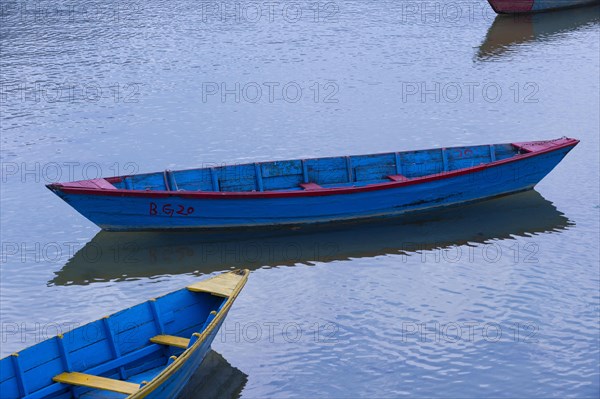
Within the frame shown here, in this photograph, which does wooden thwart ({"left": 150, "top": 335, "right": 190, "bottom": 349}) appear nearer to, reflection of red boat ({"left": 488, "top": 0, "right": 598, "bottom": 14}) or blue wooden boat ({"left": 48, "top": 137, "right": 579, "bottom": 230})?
blue wooden boat ({"left": 48, "top": 137, "right": 579, "bottom": 230})

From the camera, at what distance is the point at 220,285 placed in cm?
1628

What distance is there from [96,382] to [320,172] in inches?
391

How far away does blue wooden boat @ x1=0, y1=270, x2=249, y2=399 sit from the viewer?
1413cm

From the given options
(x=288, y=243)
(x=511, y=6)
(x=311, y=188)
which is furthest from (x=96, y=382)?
(x=511, y=6)

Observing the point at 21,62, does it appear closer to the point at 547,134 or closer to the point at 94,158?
the point at 94,158

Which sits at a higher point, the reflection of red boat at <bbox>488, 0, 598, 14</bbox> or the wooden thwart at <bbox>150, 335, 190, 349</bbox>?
the reflection of red boat at <bbox>488, 0, 598, 14</bbox>

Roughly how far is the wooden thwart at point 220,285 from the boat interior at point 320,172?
226 inches

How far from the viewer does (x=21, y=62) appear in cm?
3634

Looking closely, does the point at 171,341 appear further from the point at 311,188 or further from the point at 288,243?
the point at 311,188

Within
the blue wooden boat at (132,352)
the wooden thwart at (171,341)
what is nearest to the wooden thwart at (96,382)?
the blue wooden boat at (132,352)

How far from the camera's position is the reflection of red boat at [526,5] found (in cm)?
4409

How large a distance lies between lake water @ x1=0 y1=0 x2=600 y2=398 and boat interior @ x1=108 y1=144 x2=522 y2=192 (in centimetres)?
123

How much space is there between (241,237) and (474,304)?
19.2 feet

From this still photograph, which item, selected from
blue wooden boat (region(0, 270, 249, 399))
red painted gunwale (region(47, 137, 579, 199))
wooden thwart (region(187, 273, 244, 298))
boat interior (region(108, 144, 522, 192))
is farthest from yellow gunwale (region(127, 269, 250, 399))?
boat interior (region(108, 144, 522, 192))
